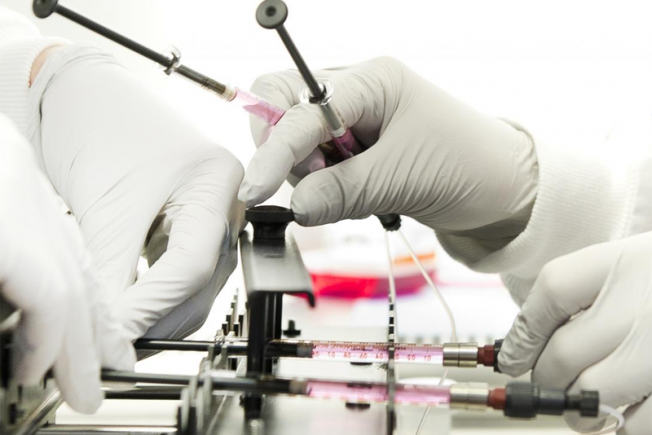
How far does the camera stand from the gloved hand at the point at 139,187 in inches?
33.8

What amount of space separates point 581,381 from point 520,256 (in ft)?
1.22

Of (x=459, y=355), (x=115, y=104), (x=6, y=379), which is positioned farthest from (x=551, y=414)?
(x=115, y=104)

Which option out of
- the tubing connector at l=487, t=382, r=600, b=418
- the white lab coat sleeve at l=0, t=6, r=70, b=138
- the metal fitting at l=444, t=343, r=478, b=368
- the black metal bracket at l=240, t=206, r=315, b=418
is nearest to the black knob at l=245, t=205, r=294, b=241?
the black metal bracket at l=240, t=206, r=315, b=418

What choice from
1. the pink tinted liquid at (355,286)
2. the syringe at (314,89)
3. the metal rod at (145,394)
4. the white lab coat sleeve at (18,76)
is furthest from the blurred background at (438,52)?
the metal rod at (145,394)

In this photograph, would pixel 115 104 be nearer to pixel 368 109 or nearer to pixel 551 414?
pixel 368 109

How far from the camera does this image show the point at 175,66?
89 centimetres

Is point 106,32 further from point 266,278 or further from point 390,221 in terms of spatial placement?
point 390,221

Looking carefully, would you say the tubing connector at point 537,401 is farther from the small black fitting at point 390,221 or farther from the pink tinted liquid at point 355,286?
the pink tinted liquid at point 355,286

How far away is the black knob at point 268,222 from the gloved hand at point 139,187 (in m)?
0.09

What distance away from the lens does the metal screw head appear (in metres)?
0.65

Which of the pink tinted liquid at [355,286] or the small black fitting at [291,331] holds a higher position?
the pink tinted liquid at [355,286]

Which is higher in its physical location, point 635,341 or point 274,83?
point 274,83

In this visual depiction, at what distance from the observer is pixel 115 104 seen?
1.11 metres

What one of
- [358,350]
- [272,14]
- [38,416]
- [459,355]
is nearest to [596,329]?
[459,355]
